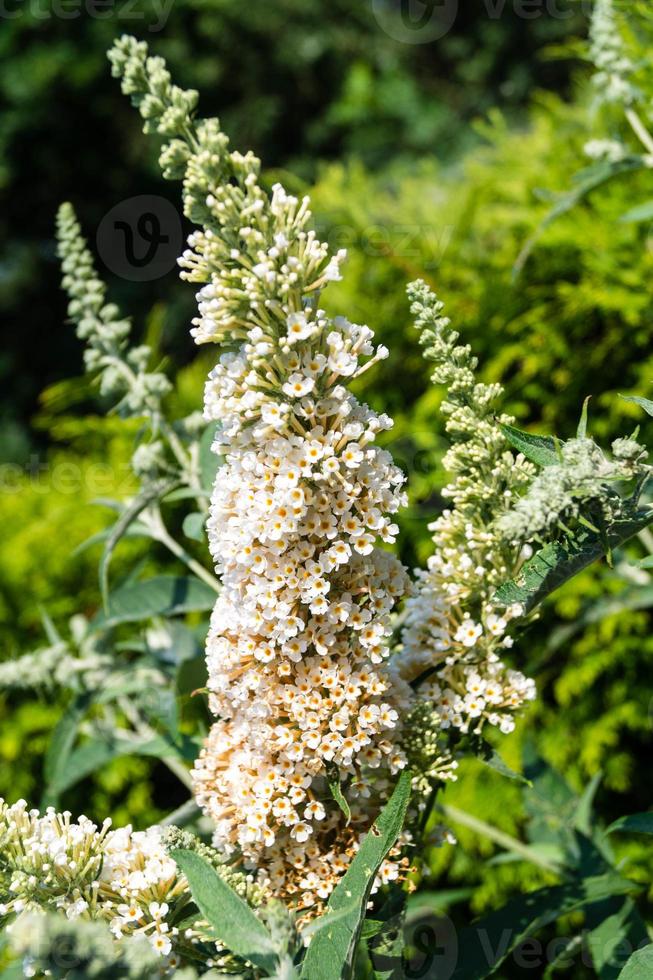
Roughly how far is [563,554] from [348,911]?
375mm

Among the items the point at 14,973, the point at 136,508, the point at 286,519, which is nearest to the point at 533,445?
the point at 286,519

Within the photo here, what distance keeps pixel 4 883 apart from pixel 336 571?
0.43 m

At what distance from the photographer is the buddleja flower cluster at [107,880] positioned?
874 millimetres

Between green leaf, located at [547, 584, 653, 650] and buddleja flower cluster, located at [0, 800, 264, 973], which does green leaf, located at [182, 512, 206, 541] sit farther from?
green leaf, located at [547, 584, 653, 650]

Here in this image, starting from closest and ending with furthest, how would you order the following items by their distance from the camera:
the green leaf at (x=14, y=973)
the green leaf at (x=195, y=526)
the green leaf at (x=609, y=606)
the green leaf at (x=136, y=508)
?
the green leaf at (x=14, y=973) < the green leaf at (x=195, y=526) < the green leaf at (x=136, y=508) < the green leaf at (x=609, y=606)

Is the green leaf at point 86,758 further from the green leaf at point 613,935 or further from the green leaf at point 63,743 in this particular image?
the green leaf at point 613,935

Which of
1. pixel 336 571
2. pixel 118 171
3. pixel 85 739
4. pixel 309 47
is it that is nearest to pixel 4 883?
pixel 336 571

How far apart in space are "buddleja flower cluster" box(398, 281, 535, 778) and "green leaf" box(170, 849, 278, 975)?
25 cm

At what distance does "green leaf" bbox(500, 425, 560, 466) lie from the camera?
920 mm

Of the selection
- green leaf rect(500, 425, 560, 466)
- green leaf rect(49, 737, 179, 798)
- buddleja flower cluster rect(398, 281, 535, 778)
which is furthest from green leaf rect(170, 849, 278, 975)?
green leaf rect(49, 737, 179, 798)

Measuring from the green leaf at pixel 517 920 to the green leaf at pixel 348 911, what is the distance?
293 millimetres

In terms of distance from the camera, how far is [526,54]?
6.69 meters

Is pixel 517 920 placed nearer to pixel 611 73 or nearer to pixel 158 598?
pixel 158 598

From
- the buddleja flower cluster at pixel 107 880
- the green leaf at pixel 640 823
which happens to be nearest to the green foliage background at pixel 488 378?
the green leaf at pixel 640 823
